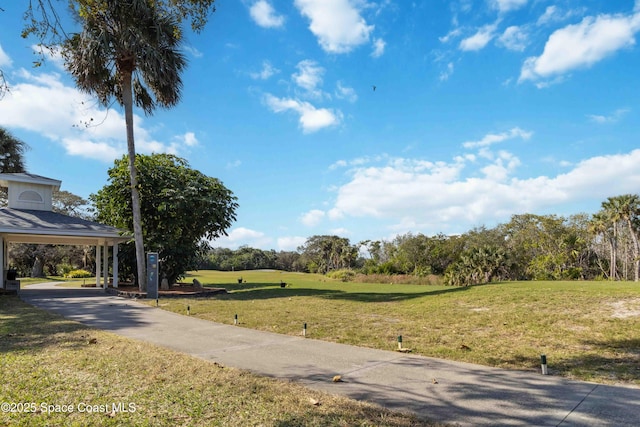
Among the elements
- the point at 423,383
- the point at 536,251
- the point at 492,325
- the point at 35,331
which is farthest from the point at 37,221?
the point at 536,251

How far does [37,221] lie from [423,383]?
64.8 ft

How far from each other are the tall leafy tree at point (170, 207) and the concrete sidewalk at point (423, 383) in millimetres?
11450

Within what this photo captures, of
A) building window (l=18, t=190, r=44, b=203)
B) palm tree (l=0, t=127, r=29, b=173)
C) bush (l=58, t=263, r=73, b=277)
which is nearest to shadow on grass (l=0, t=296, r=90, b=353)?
building window (l=18, t=190, r=44, b=203)

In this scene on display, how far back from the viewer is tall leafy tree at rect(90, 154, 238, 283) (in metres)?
19.2

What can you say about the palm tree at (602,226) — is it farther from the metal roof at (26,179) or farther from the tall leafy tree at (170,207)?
the metal roof at (26,179)

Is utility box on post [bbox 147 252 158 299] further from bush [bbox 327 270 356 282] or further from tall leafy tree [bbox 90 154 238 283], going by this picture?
bush [bbox 327 270 356 282]

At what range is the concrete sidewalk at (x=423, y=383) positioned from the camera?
3957 mm

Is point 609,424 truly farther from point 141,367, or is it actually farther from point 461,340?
point 141,367

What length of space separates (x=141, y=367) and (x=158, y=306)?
844cm

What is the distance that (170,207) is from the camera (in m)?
18.4

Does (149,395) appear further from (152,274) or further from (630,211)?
(630,211)

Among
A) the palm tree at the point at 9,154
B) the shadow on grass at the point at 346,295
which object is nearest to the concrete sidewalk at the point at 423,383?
the shadow on grass at the point at 346,295

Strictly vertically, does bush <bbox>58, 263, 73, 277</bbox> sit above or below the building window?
below

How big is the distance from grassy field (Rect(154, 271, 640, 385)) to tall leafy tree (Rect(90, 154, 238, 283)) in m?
6.52
